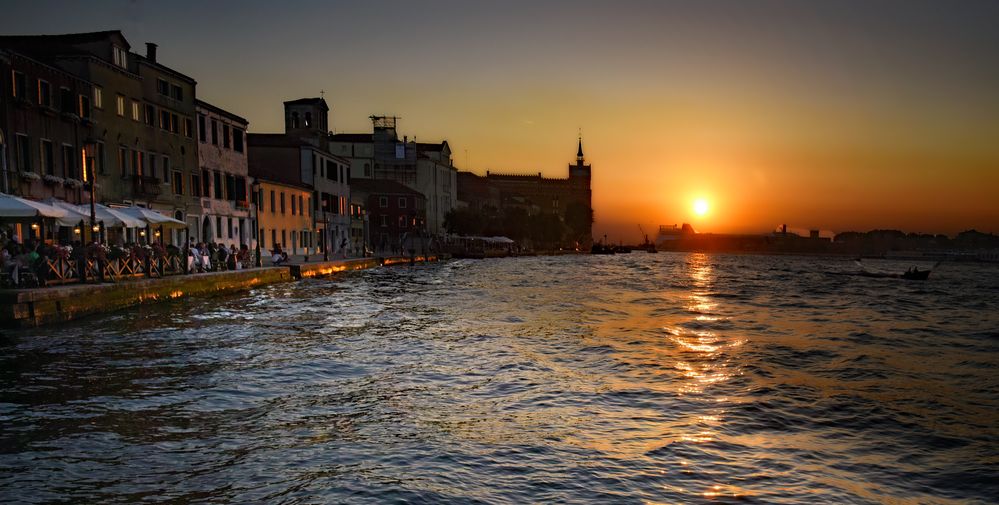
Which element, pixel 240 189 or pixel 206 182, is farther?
pixel 240 189

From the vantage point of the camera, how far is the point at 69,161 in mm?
26547

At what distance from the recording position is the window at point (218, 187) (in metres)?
40.3

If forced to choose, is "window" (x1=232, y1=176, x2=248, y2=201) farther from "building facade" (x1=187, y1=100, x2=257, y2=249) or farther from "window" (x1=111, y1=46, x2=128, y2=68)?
"window" (x1=111, y1=46, x2=128, y2=68)

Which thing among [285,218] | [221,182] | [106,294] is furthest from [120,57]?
[285,218]

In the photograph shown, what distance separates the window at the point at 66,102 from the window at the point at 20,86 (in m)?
2.21

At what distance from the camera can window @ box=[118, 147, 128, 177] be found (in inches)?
1208

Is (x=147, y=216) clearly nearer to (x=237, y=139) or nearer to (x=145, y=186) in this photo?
(x=145, y=186)

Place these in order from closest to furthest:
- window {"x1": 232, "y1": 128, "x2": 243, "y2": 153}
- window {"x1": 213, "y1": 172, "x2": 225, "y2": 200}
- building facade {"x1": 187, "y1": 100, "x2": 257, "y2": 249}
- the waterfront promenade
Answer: the waterfront promenade → building facade {"x1": 187, "y1": 100, "x2": 257, "y2": 249} → window {"x1": 213, "y1": 172, "x2": 225, "y2": 200} → window {"x1": 232, "y1": 128, "x2": 243, "y2": 153}

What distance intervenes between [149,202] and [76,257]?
44.4 ft

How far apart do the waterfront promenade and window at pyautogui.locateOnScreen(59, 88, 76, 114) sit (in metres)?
8.35

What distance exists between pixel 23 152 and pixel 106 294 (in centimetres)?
848

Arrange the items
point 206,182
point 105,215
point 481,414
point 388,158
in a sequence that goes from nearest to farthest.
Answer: point 481,414 → point 105,215 → point 206,182 → point 388,158

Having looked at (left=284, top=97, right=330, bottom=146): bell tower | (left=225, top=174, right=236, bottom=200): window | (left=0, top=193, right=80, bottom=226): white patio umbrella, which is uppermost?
(left=284, top=97, right=330, bottom=146): bell tower

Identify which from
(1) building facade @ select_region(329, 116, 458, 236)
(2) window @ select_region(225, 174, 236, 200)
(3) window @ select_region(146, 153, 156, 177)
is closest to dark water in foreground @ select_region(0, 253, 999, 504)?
(3) window @ select_region(146, 153, 156, 177)
